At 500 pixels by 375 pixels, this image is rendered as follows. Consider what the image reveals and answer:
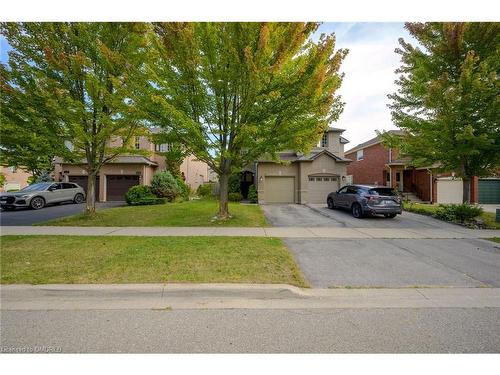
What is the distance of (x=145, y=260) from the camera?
5496 mm

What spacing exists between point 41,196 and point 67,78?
33.2 ft

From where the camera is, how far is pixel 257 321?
344 centimetres

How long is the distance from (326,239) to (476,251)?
12.9ft

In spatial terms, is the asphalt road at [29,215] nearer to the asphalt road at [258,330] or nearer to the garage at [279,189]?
the asphalt road at [258,330]

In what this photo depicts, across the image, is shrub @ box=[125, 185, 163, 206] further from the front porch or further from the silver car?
the front porch

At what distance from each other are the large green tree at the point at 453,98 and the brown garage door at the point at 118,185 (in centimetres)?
1906

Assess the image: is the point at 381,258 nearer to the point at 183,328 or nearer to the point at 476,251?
the point at 476,251

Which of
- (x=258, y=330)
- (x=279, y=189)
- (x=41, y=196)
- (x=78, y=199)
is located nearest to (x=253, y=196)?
(x=279, y=189)

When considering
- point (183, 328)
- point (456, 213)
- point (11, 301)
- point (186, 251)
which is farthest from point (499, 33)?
point (11, 301)

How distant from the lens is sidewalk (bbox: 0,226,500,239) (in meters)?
8.41

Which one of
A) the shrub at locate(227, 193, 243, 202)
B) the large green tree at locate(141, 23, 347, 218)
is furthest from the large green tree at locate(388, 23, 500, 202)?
the shrub at locate(227, 193, 243, 202)

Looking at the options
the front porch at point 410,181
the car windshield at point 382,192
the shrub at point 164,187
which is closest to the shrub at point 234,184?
the shrub at point 164,187

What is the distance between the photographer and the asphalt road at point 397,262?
483 centimetres

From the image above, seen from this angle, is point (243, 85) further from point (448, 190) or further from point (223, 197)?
point (448, 190)
